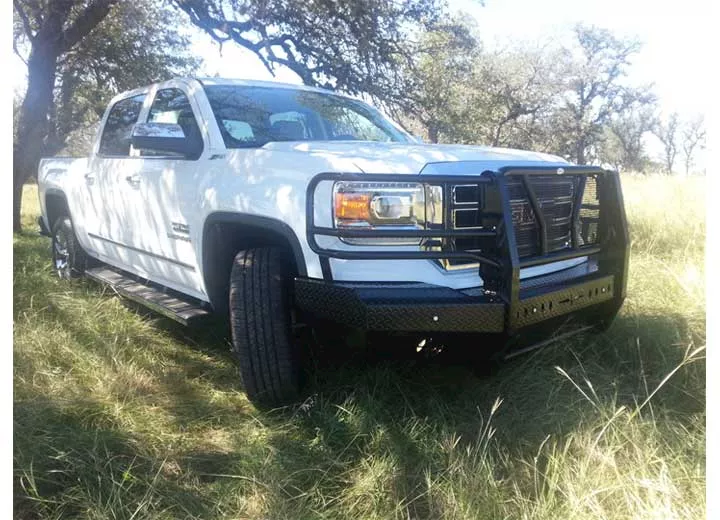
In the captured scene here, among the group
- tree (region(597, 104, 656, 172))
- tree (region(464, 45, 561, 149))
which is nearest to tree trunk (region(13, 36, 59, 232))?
tree (region(464, 45, 561, 149))

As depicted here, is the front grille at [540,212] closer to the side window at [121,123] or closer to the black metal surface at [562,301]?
the black metal surface at [562,301]

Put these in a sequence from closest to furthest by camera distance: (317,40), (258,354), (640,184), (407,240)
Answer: (407,240) < (258,354) < (640,184) < (317,40)

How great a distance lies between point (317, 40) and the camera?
3371mm

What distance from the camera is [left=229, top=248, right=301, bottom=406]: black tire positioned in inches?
98.7

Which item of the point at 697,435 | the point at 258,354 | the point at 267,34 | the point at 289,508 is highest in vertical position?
the point at 267,34

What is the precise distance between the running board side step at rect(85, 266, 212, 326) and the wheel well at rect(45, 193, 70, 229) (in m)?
0.72

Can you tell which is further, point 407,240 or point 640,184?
point 640,184

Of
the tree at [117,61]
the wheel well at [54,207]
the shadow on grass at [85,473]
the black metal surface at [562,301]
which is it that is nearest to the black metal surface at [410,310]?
the black metal surface at [562,301]

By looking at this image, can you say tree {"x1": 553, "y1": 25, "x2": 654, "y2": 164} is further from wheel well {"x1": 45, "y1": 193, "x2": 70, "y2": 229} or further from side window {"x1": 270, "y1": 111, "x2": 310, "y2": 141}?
wheel well {"x1": 45, "y1": 193, "x2": 70, "y2": 229}

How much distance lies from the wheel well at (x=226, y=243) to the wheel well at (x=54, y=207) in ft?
7.09

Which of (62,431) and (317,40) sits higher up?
(317,40)

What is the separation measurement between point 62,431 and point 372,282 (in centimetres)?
138

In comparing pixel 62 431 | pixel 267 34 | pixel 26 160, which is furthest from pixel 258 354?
pixel 26 160

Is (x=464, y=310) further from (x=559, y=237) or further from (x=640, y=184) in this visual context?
(x=640, y=184)
